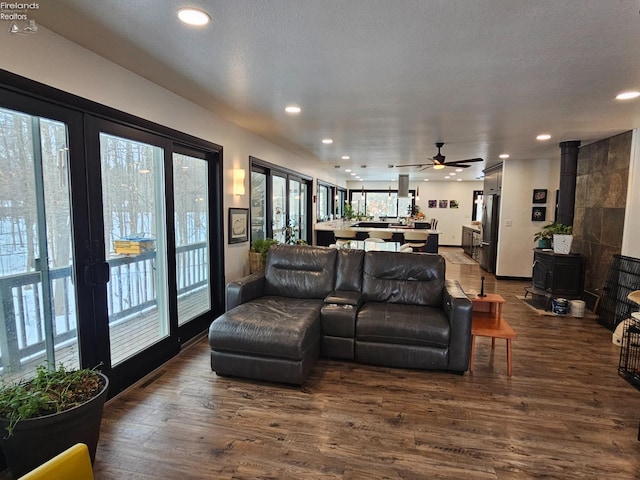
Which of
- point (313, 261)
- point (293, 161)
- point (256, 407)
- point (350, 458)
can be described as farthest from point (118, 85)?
point (293, 161)

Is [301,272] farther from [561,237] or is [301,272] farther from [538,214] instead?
[538,214]

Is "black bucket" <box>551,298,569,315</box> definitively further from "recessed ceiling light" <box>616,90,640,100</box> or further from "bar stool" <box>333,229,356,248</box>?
"bar stool" <box>333,229,356,248</box>

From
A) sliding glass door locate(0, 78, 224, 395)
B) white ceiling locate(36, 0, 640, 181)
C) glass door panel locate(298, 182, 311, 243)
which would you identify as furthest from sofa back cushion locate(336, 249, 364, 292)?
glass door panel locate(298, 182, 311, 243)

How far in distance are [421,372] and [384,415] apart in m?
0.83

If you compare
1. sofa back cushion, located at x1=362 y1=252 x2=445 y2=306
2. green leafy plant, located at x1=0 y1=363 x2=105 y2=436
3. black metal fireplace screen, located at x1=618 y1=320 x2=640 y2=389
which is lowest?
black metal fireplace screen, located at x1=618 y1=320 x2=640 y2=389

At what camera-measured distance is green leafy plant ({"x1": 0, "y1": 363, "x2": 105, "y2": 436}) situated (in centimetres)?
175

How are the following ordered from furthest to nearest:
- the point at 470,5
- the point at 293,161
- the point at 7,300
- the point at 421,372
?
the point at 293,161
the point at 421,372
the point at 7,300
the point at 470,5

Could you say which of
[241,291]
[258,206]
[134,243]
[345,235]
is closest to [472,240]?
[345,235]

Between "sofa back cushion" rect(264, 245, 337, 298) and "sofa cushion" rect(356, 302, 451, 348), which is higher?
"sofa back cushion" rect(264, 245, 337, 298)

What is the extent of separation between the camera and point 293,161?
6867 millimetres

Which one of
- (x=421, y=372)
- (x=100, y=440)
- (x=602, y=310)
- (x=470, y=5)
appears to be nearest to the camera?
(x=470, y=5)

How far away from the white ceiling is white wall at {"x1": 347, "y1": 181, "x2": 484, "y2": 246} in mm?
8962

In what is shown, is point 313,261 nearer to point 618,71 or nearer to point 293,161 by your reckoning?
point 618,71

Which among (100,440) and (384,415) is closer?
(100,440)
